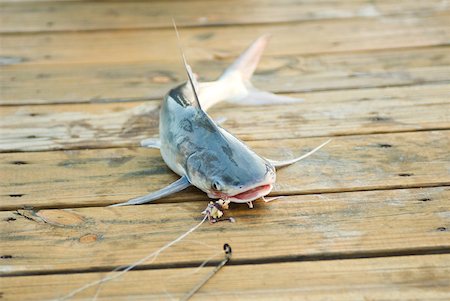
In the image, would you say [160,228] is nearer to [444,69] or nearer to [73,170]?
[73,170]

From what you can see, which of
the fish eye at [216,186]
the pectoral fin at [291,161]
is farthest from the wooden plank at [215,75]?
the fish eye at [216,186]

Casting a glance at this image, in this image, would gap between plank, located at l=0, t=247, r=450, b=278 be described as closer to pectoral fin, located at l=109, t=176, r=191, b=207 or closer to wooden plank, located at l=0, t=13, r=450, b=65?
pectoral fin, located at l=109, t=176, r=191, b=207

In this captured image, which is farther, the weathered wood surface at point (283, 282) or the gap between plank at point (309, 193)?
the gap between plank at point (309, 193)

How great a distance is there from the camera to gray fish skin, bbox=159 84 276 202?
169 centimetres

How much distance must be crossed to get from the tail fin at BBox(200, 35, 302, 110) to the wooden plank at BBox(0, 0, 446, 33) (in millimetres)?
624

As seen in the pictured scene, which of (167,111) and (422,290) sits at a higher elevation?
(167,111)

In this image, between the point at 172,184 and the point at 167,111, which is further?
the point at 167,111

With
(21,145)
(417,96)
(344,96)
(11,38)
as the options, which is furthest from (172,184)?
(11,38)

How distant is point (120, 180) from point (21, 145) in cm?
43

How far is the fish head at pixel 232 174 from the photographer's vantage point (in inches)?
66.2

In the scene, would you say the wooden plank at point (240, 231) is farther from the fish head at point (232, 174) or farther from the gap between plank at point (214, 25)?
the gap between plank at point (214, 25)

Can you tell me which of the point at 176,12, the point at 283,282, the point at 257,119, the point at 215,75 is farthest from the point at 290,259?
the point at 176,12

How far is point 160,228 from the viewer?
1717mm

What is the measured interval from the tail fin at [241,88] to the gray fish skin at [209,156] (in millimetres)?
268
